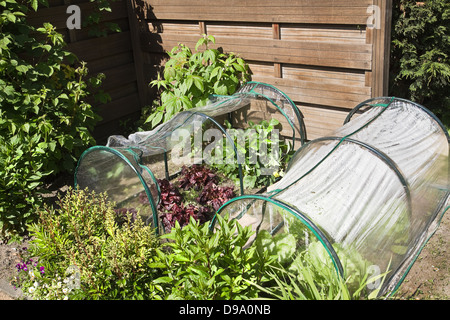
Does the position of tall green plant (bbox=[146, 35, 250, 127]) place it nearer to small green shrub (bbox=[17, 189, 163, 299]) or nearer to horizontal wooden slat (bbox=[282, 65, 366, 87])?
horizontal wooden slat (bbox=[282, 65, 366, 87])

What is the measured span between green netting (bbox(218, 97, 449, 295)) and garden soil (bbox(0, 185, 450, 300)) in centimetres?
7

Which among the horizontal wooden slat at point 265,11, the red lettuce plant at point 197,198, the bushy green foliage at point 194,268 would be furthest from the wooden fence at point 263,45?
the bushy green foliage at point 194,268

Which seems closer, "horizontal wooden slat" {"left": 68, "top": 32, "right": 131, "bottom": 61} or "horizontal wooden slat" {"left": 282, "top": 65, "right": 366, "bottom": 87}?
"horizontal wooden slat" {"left": 282, "top": 65, "right": 366, "bottom": 87}

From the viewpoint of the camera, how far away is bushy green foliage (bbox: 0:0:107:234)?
4.25 m

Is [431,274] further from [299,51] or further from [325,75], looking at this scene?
[299,51]

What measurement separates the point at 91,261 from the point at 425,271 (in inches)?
97.9

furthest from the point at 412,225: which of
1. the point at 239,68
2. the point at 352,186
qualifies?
the point at 239,68

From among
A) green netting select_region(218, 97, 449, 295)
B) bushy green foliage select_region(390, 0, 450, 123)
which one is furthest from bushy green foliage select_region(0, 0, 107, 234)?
bushy green foliage select_region(390, 0, 450, 123)

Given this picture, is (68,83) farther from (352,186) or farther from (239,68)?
(352,186)

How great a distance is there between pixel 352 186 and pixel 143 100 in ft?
13.3

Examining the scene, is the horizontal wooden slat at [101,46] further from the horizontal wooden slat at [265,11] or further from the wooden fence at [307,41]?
the wooden fence at [307,41]

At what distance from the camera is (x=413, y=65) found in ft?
16.4

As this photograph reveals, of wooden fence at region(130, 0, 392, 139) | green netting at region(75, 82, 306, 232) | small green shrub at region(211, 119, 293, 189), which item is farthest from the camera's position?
small green shrub at region(211, 119, 293, 189)

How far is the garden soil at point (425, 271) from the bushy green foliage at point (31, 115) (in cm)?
29
